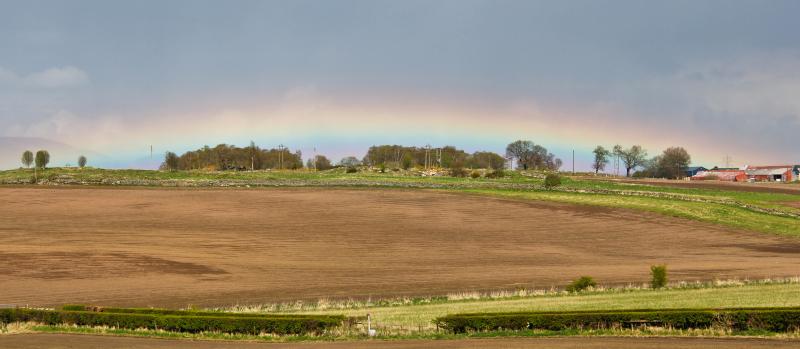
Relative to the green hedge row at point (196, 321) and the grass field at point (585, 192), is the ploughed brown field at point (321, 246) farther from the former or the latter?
the green hedge row at point (196, 321)

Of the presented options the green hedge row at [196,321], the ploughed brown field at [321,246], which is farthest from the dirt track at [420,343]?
the ploughed brown field at [321,246]

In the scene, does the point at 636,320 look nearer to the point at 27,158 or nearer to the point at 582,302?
the point at 582,302

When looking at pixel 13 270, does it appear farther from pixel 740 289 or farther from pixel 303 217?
pixel 740 289

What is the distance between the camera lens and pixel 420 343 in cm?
2228

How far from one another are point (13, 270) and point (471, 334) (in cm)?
3019

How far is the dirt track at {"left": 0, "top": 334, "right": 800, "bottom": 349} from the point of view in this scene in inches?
809

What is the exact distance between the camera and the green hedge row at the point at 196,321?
78.5 feet

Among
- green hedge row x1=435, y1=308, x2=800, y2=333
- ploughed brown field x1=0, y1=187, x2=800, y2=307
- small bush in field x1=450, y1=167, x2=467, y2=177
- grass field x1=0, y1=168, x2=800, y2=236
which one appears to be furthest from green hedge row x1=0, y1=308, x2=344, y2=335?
small bush in field x1=450, y1=167, x2=467, y2=177

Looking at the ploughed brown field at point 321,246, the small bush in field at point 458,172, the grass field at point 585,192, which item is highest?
the small bush in field at point 458,172

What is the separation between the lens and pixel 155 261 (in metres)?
45.8

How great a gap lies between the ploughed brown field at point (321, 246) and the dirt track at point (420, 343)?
10.9 m

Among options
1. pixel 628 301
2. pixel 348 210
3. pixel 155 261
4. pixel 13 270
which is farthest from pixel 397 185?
pixel 628 301

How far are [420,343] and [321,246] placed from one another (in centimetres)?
3456

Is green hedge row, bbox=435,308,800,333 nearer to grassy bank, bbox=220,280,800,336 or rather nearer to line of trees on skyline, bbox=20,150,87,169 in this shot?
grassy bank, bbox=220,280,800,336
